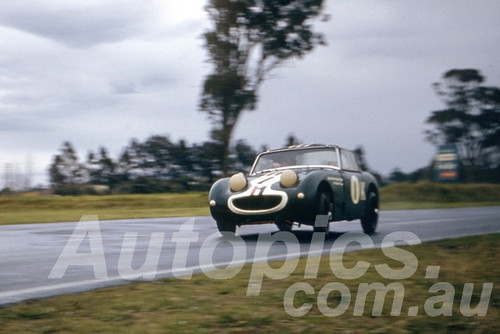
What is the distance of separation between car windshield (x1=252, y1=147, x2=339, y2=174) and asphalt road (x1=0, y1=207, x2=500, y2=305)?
110 cm

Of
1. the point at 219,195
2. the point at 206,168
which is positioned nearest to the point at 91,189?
the point at 206,168

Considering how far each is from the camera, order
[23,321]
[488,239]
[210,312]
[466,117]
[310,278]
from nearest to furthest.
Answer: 1. [23,321]
2. [210,312]
3. [310,278]
4. [488,239]
5. [466,117]

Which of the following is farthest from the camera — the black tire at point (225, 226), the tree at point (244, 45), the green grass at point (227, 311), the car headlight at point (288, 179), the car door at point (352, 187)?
the tree at point (244, 45)

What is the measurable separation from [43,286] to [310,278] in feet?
7.34

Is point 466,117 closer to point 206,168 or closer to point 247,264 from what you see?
point 206,168

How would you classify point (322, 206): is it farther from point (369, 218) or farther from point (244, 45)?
point (244, 45)

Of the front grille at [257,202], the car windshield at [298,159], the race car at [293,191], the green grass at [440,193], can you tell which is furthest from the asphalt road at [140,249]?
the green grass at [440,193]

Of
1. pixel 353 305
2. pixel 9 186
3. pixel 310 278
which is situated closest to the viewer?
pixel 353 305

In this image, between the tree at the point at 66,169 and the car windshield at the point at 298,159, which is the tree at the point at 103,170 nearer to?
the tree at the point at 66,169

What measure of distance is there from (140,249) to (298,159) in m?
3.46

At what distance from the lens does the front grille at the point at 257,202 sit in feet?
30.9

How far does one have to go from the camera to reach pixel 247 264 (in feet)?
22.5

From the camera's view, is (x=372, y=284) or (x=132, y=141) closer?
(x=372, y=284)

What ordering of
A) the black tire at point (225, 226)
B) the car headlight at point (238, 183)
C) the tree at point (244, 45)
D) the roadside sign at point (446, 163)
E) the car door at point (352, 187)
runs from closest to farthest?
the car headlight at point (238, 183), the black tire at point (225, 226), the car door at point (352, 187), the tree at point (244, 45), the roadside sign at point (446, 163)
